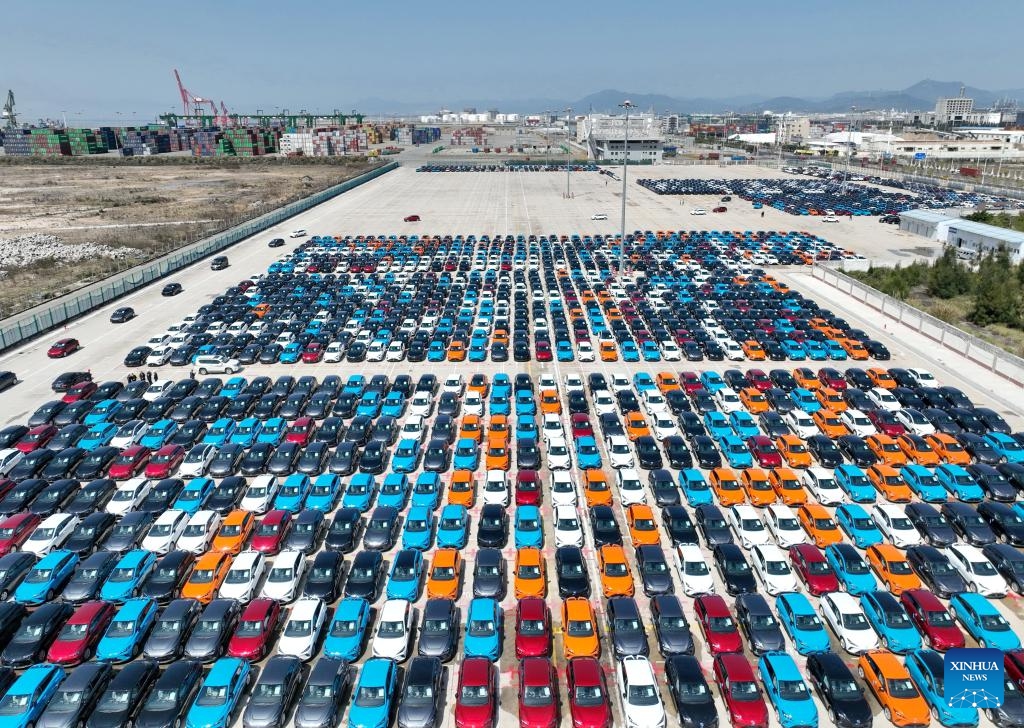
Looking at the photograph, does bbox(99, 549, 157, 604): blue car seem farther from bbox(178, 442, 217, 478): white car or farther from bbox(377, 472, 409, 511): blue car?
bbox(377, 472, 409, 511): blue car

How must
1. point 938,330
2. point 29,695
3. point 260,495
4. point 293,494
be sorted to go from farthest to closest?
point 938,330, point 293,494, point 260,495, point 29,695

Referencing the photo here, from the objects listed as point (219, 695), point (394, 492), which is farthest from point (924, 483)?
point (219, 695)

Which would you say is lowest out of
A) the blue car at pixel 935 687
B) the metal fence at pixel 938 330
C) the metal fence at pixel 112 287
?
the blue car at pixel 935 687

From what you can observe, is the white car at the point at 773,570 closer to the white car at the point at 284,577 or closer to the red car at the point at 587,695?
the red car at the point at 587,695

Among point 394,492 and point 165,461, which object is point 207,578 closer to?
point 394,492

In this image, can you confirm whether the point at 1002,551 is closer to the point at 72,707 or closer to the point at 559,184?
the point at 72,707

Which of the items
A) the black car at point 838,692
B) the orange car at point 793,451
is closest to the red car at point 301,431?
the orange car at point 793,451
